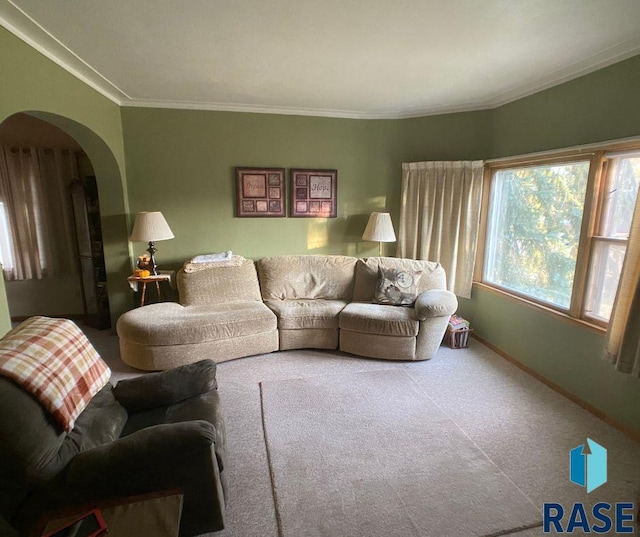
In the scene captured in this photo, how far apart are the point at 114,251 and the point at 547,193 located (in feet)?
14.1

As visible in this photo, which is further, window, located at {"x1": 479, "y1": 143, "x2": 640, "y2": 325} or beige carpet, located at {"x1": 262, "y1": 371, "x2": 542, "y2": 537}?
window, located at {"x1": 479, "y1": 143, "x2": 640, "y2": 325}

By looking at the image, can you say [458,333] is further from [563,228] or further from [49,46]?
[49,46]

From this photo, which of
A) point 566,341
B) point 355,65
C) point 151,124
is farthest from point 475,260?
point 151,124

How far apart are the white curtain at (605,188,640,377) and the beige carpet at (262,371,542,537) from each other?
1073mm

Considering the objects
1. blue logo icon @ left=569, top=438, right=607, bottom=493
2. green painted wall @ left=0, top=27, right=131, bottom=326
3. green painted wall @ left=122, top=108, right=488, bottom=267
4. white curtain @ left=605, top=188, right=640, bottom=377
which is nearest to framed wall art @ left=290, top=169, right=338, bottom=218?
green painted wall @ left=122, top=108, right=488, bottom=267

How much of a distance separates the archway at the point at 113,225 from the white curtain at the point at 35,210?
0.72 meters

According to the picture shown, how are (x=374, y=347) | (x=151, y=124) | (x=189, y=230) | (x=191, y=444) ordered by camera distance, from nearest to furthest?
(x=191, y=444) → (x=374, y=347) → (x=151, y=124) → (x=189, y=230)

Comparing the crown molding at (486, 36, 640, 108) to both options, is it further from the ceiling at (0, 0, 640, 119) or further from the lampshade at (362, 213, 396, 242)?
the lampshade at (362, 213, 396, 242)

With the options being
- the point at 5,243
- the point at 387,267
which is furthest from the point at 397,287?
the point at 5,243

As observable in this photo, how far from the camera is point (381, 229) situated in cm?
386

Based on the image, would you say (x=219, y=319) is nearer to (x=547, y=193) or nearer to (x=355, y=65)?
(x=355, y=65)

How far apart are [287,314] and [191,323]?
0.89 metres

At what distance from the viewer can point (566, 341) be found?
2.74 m

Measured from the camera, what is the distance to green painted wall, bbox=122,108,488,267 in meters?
3.70
